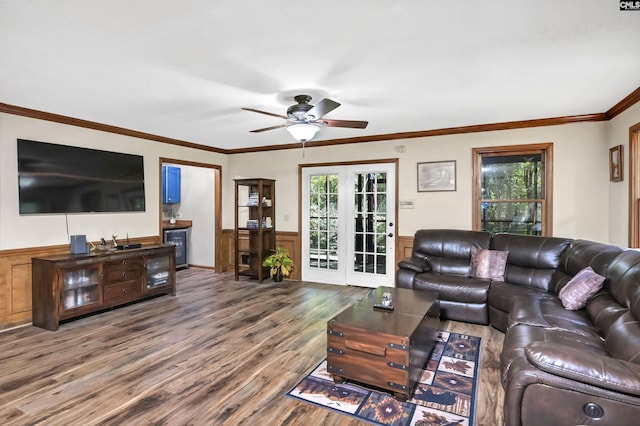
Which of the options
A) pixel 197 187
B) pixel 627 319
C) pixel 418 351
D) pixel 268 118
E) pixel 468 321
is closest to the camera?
pixel 627 319

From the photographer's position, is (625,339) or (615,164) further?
(615,164)

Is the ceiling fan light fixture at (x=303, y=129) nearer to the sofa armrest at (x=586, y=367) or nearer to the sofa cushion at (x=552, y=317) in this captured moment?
the sofa cushion at (x=552, y=317)

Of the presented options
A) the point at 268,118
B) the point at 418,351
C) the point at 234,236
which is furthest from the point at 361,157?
the point at 418,351

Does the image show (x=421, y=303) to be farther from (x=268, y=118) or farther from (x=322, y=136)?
(x=322, y=136)

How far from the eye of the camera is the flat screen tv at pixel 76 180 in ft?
13.2

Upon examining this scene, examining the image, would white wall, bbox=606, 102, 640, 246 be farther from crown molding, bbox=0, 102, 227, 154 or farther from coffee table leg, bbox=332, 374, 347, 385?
crown molding, bbox=0, 102, 227, 154

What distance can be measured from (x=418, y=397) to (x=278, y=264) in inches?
158

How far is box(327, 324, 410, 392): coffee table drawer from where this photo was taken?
7.70ft

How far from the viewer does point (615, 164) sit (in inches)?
161

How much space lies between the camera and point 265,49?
248cm

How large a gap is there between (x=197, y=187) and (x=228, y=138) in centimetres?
202

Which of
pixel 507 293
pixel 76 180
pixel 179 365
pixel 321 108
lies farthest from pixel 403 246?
pixel 76 180

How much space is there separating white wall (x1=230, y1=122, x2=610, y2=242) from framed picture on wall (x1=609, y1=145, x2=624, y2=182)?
6.1 inches

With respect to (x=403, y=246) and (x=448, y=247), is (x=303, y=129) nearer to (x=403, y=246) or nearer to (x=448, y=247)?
(x=448, y=247)
